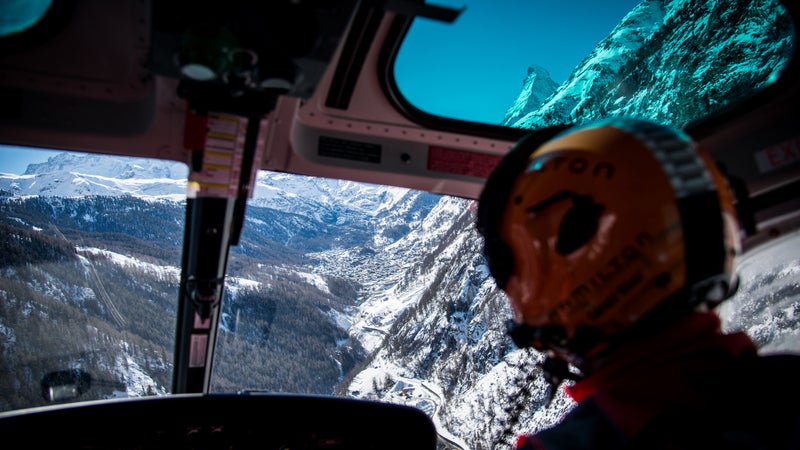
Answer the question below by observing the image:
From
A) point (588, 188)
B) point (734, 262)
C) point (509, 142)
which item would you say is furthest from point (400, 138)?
point (734, 262)

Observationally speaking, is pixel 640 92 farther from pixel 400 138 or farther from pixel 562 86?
pixel 400 138

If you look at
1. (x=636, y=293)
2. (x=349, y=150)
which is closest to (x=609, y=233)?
(x=636, y=293)

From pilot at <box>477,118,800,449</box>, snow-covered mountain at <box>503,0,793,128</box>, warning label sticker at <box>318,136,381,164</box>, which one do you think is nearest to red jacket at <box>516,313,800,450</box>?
pilot at <box>477,118,800,449</box>

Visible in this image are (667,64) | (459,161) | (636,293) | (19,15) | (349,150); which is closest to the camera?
(636,293)

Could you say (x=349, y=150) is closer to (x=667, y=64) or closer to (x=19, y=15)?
(x=19, y=15)

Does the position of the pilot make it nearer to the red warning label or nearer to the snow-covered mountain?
the red warning label
